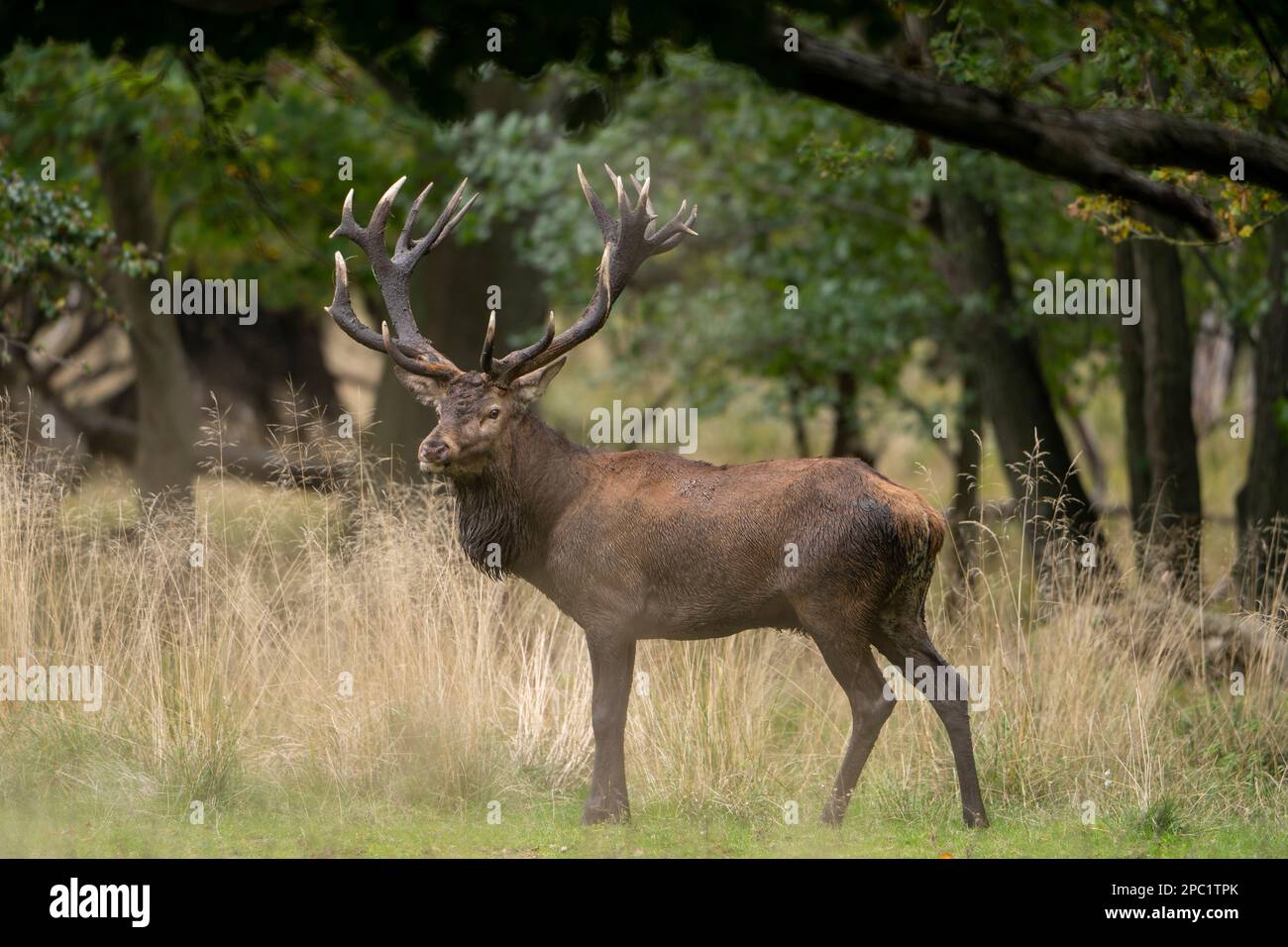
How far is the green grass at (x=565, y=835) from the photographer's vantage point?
23.7 feet

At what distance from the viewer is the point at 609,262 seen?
7.91 m

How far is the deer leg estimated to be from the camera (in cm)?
727

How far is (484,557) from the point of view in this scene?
7.62m

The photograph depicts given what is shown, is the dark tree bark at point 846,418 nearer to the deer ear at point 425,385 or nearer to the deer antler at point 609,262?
the deer antler at point 609,262

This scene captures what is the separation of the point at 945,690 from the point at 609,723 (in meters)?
1.56

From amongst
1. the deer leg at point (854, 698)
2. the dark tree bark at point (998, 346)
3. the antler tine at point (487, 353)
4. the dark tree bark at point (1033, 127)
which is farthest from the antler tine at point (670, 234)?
the dark tree bark at point (998, 346)

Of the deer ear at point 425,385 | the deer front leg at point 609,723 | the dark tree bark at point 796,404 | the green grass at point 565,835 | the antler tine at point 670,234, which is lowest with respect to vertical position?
the green grass at point 565,835

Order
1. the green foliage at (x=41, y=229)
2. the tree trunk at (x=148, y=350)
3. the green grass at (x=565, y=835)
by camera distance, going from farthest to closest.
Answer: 1. the tree trunk at (x=148, y=350)
2. the green foliage at (x=41, y=229)
3. the green grass at (x=565, y=835)

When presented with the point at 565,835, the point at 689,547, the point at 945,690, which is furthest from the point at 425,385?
the point at 945,690

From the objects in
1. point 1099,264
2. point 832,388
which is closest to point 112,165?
point 832,388

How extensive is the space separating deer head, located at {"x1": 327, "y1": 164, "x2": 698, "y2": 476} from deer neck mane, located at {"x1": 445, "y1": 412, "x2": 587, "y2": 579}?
0.09 metres

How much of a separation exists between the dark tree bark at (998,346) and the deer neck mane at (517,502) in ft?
19.2

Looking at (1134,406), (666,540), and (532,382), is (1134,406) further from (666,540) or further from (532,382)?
(532,382)

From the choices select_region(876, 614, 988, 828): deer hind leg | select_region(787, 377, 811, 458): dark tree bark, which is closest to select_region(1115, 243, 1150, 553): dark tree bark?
select_region(787, 377, 811, 458): dark tree bark
